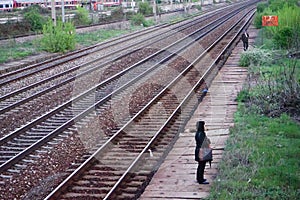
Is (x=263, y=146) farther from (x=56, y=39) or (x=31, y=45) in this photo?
(x=31, y=45)

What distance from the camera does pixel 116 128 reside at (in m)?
12.6

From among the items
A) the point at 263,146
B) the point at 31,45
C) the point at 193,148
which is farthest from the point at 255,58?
the point at 31,45

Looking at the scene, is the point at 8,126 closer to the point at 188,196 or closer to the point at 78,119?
the point at 78,119

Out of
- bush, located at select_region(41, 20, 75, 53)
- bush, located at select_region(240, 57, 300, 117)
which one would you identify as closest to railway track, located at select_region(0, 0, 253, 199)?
bush, located at select_region(240, 57, 300, 117)

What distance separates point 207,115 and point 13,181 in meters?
6.13

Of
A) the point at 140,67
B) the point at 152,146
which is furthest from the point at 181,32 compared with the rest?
the point at 152,146

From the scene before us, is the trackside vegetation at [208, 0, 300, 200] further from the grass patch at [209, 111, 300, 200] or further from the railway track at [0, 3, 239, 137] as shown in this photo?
the railway track at [0, 3, 239, 137]

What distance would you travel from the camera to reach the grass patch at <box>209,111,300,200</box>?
8385 mm

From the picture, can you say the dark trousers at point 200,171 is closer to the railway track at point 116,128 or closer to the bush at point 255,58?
the railway track at point 116,128

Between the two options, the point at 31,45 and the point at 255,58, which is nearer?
the point at 255,58

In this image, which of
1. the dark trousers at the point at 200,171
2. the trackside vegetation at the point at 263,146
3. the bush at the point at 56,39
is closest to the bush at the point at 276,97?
the trackside vegetation at the point at 263,146

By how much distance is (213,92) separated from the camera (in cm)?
1694

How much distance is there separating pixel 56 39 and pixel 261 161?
19695 mm

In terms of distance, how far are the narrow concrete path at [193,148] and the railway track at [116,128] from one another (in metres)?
0.26
